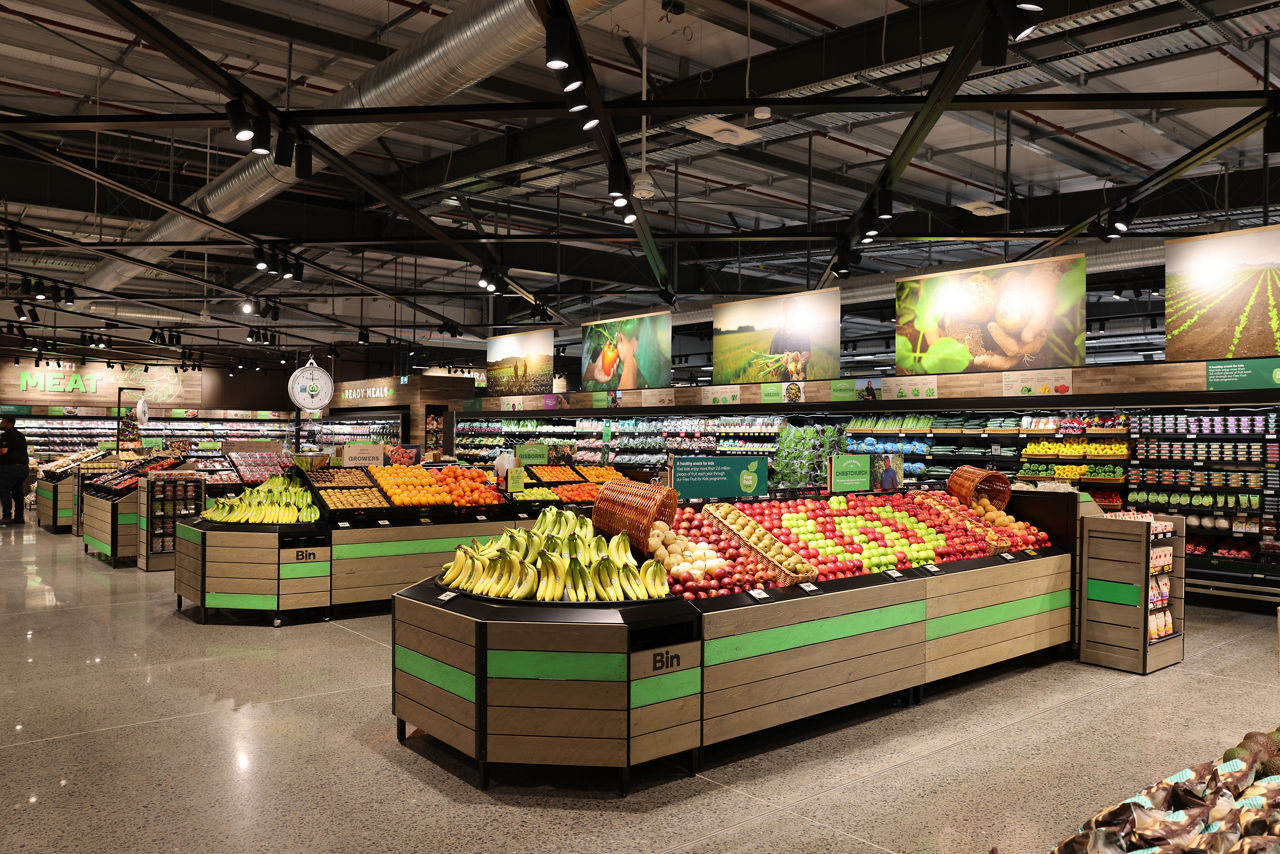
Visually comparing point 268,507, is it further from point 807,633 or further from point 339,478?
point 807,633

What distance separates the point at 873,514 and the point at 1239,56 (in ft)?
16.7

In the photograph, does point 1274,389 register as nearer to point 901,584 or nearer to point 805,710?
point 901,584

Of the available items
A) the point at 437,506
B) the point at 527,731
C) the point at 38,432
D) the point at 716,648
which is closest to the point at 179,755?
the point at 527,731

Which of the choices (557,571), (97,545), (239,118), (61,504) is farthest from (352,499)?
(61,504)

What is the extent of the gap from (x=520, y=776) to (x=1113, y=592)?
4.60 m

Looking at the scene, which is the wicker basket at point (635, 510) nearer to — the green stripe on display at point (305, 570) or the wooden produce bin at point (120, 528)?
the green stripe on display at point (305, 570)

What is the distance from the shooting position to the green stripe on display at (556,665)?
3750mm

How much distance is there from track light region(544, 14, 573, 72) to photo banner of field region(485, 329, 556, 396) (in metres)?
11.3

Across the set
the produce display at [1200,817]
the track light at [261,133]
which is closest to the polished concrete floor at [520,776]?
the produce display at [1200,817]

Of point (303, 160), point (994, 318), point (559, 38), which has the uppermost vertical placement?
point (559, 38)

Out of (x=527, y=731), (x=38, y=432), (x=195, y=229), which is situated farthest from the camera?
(x=38, y=432)

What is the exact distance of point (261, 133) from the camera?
18.1ft

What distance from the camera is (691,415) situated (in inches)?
493

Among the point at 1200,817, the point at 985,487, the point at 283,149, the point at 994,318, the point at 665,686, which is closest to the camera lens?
the point at 1200,817
